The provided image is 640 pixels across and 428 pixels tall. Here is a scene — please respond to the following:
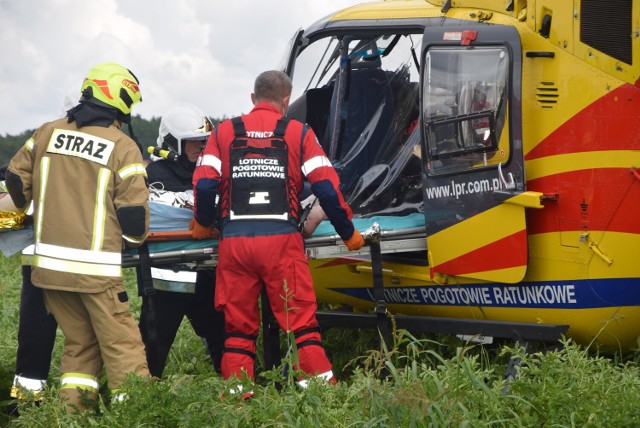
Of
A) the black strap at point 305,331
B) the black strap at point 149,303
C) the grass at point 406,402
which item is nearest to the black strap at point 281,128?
the black strap at point 149,303

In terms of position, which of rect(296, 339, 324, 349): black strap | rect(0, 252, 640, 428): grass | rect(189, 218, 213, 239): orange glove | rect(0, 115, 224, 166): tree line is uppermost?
rect(189, 218, 213, 239): orange glove

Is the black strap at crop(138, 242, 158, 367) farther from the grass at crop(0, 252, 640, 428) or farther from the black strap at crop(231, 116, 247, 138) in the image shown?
the grass at crop(0, 252, 640, 428)

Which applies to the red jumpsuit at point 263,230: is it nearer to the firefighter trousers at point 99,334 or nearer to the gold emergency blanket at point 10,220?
the firefighter trousers at point 99,334

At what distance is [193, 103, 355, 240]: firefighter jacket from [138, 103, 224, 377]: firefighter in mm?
593

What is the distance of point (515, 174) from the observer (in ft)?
18.4

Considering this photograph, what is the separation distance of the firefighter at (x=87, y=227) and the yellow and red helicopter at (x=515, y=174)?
50.5 inches

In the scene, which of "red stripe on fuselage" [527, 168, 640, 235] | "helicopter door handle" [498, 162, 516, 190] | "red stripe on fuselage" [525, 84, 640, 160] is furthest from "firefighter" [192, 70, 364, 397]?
"red stripe on fuselage" [525, 84, 640, 160]

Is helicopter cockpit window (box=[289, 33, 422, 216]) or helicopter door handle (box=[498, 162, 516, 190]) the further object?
helicopter cockpit window (box=[289, 33, 422, 216])

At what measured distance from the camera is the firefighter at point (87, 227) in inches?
219

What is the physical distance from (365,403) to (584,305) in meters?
1.76

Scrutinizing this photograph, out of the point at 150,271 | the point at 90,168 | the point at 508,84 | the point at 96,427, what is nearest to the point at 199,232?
the point at 150,271

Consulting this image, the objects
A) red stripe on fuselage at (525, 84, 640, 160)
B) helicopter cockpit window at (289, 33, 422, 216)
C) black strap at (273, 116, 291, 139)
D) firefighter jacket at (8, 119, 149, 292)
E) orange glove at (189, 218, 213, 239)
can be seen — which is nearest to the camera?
red stripe on fuselage at (525, 84, 640, 160)

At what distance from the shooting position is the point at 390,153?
23.7 feet

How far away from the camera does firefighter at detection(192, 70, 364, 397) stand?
5.84 m
